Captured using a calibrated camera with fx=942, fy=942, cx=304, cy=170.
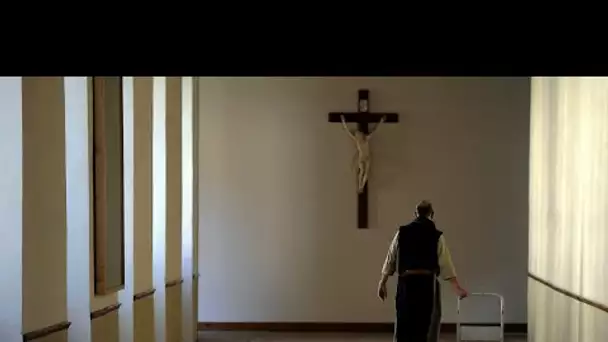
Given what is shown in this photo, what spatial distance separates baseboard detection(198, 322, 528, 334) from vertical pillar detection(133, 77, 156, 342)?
2.73 meters

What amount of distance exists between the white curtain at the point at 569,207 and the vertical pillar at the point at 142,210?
10.3 ft

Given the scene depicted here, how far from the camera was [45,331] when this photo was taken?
16.5 feet

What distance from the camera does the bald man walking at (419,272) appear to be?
709 centimetres

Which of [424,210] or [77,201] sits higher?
[77,201]

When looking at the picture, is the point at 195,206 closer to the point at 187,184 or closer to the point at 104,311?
the point at 187,184

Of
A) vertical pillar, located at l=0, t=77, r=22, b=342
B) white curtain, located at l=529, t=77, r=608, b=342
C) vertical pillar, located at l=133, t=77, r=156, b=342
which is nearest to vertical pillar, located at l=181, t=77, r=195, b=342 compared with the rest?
vertical pillar, located at l=133, t=77, r=156, b=342

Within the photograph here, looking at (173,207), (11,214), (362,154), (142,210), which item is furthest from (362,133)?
(11,214)

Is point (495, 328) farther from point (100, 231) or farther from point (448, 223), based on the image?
point (100, 231)

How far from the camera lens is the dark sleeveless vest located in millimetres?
7082

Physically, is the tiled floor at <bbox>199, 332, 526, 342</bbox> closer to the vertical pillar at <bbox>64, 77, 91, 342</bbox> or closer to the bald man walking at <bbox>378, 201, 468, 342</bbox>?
the bald man walking at <bbox>378, 201, 468, 342</bbox>

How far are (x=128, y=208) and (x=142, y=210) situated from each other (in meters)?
0.24

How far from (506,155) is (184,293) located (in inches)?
146

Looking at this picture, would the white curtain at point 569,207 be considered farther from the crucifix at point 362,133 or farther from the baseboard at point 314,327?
the crucifix at point 362,133

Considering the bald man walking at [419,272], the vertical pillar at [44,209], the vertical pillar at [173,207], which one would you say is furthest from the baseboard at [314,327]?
the vertical pillar at [44,209]
